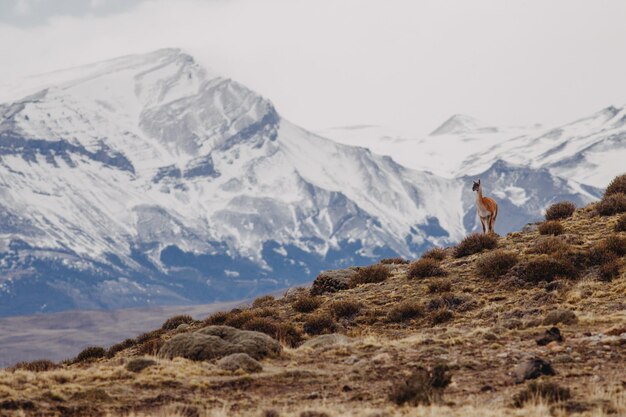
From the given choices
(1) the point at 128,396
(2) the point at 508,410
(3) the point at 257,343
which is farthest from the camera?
(3) the point at 257,343

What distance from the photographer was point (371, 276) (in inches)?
1743

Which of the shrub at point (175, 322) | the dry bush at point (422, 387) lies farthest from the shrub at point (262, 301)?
the dry bush at point (422, 387)

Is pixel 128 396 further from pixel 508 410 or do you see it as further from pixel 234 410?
pixel 508 410

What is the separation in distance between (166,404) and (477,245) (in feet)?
78.6

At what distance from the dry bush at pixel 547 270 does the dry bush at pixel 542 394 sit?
49.1 feet

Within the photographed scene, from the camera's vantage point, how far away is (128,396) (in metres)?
24.3

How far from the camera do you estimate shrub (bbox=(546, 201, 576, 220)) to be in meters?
48.6

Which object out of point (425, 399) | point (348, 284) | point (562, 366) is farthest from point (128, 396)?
point (348, 284)

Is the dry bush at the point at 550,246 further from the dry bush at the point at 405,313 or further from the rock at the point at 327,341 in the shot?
the rock at the point at 327,341

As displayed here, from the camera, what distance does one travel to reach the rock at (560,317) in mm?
30297

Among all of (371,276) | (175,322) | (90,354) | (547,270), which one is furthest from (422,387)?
(175,322)

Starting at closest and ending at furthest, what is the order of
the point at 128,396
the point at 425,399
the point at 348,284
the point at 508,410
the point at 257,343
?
1. the point at 508,410
2. the point at 425,399
3. the point at 128,396
4. the point at 257,343
5. the point at 348,284

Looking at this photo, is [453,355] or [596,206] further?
[596,206]

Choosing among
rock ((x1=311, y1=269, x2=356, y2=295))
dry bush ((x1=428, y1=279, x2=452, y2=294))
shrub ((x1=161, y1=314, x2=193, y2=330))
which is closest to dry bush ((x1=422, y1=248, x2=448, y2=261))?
rock ((x1=311, y1=269, x2=356, y2=295))
